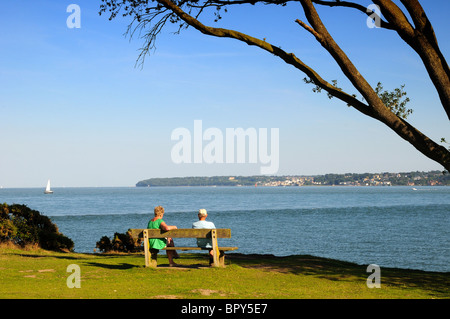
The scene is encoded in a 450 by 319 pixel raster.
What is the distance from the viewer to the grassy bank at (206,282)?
8.53 meters

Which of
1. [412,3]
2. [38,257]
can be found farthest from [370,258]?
[412,3]

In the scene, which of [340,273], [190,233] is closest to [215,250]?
[190,233]

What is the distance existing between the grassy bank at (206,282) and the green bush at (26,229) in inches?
180

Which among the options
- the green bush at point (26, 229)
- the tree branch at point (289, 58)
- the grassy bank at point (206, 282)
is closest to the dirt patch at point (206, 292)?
the grassy bank at point (206, 282)

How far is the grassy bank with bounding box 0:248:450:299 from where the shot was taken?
853cm

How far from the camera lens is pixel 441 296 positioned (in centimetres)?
912

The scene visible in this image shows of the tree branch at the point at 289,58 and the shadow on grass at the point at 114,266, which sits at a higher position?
the tree branch at the point at 289,58

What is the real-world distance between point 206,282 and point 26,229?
10.4 meters

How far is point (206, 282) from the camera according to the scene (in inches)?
376

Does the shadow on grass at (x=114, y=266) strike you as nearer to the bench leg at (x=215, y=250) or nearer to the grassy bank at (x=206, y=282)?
the grassy bank at (x=206, y=282)

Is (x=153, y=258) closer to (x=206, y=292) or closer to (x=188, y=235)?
(x=188, y=235)

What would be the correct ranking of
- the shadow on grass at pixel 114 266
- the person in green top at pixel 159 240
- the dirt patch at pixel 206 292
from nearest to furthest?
1. the dirt patch at pixel 206 292
2. the person in green top at pixel 159 240
3. the shadow on grass at pixel 114 266
